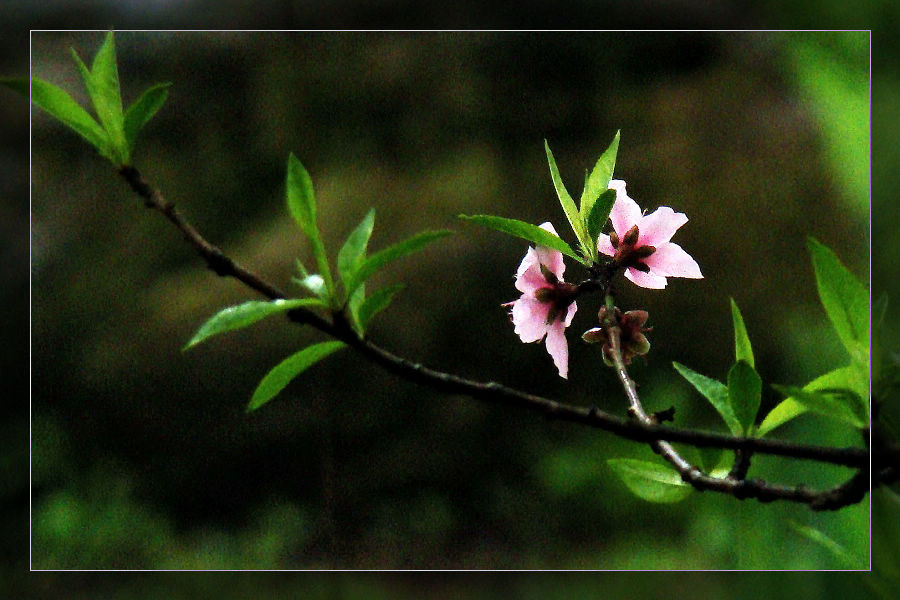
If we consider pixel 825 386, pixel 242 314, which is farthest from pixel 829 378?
pixel 242 314

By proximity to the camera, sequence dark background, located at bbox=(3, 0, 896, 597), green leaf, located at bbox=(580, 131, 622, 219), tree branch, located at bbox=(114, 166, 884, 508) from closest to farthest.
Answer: tree branch, located at bbox=(114, 166, 884, 508)
green leaf, located at bbox=(580, 131, 622, 219)
dark background, located at bbox=(3, 0, 896, 597)

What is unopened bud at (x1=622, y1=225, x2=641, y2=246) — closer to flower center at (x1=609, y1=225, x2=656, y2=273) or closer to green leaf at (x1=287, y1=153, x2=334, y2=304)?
flower center at (x1=609, y1=225, x2=656, y2=273)

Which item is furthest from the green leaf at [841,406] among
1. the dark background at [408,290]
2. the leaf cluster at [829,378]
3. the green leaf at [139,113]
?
the dark background at [408,290]

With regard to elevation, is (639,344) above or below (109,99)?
below

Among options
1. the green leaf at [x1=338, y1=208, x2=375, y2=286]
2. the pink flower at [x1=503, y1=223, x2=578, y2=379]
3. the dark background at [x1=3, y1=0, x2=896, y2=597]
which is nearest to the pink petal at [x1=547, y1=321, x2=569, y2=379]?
the pink flower at [x1=503, y1=223, x2=578, y2=379]

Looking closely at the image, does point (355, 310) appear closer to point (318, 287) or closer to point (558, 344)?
point (318, 287)
